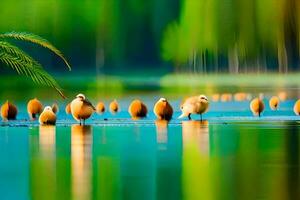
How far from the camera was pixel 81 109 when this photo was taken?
1160cm

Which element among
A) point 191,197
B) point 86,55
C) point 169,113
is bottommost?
point 191,197

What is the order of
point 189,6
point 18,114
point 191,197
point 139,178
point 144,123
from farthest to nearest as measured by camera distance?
point 189,6
point 18,114
point 144,123
point 139,178
point 191,197

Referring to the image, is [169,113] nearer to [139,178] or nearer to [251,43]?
[251,43]

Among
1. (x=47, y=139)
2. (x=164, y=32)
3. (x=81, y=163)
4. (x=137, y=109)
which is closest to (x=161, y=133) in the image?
(x=47, y=139)

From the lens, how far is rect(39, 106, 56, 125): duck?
11.5 meters

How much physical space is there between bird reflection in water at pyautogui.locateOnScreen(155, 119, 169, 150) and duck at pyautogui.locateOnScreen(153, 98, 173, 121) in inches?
6.6

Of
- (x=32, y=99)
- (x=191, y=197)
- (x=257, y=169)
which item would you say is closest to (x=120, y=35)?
(x=32, y=99)

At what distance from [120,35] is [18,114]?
1.72 m

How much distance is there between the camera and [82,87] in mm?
13000

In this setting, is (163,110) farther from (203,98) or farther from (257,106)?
(257,106)

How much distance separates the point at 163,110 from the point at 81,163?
554 cm

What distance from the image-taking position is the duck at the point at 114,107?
41.7 ft

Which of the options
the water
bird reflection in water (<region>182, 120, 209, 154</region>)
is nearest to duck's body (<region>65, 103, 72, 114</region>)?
the water

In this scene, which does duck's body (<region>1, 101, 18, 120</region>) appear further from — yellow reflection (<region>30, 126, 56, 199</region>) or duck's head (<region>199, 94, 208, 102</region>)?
yellow reflection (<region>30, 126, 56, 199</region>)
